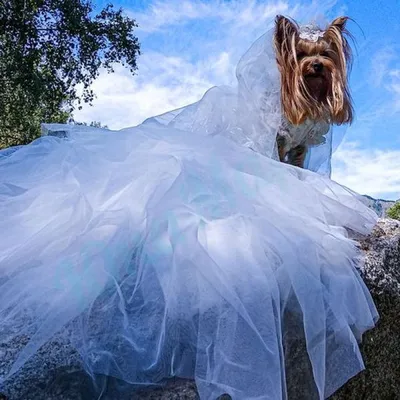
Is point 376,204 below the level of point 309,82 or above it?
below

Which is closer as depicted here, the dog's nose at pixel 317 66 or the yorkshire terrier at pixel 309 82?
the yorkshire terrier at pixel 309 82

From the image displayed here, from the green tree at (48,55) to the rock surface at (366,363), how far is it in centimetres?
822

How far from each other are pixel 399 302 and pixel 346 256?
64 centimetres

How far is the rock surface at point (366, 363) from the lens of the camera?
145 centimetres

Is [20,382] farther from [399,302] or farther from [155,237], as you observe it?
[399,302]

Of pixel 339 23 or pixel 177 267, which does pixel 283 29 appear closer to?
pixel 339 23

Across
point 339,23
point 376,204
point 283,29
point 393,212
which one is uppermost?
point 393,212

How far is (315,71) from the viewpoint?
3797mm

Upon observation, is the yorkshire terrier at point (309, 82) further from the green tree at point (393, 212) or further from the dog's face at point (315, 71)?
the green tree at point (393, 212)

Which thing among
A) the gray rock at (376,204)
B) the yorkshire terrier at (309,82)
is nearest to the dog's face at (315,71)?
the yorkshire terrier at (309,82)

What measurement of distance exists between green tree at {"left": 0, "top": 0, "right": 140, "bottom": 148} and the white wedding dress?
774 centimetres

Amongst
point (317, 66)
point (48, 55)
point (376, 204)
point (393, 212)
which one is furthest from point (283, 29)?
point (393, 212)

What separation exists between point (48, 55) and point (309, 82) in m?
7.50

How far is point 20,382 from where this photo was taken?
143cm
